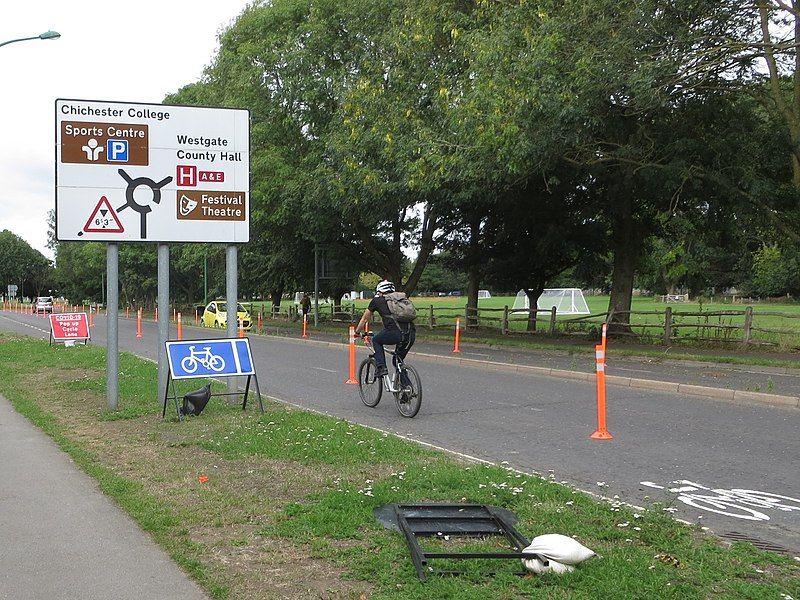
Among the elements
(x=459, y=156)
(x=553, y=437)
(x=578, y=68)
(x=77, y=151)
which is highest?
(x=578, y=68)

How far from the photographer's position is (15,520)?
219 inches

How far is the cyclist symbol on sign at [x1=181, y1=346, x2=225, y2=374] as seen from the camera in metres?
10.3

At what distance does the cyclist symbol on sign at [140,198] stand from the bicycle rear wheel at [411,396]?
4124 millimetres

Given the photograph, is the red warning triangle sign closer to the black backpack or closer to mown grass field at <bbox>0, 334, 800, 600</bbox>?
mown grass field at <bbox>0, 334, 800, 600</bbox>

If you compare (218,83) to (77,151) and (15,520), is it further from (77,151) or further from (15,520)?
(15,520)

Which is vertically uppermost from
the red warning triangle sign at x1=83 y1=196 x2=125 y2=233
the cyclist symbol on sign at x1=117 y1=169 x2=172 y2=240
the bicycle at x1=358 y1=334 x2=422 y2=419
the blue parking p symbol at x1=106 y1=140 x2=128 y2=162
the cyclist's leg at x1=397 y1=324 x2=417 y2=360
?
the blue parking p symbol at x1=106 y1=140 x2=128 y2=162

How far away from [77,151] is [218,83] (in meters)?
26.5

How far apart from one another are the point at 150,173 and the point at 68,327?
14475mm

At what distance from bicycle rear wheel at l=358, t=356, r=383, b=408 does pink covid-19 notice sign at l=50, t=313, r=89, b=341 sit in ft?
48.7

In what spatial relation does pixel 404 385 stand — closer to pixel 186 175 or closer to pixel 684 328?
pixel 186 175

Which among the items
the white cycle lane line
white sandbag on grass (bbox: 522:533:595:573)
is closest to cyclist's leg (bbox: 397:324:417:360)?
the white cycle lane line

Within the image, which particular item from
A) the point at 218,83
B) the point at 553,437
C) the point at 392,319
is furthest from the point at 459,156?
the point at 218,83

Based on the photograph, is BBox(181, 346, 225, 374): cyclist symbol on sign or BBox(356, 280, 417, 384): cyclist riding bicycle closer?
BBox(181, 346, 225, 374): cyclist symbol on sign

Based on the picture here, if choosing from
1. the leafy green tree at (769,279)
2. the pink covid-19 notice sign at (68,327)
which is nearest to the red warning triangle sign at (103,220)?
the pink covid-19 notice sign at (68,327)
